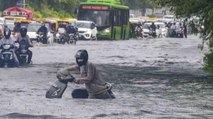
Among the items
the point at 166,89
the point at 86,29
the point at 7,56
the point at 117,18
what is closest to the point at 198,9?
the point at 166,89

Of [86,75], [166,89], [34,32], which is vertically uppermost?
[86,75]

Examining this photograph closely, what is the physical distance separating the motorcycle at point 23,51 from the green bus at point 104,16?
109 ft

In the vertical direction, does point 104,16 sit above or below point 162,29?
above

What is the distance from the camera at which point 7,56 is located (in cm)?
2911

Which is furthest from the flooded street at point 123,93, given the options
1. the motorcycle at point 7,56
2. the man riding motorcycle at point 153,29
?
the man riding motorcycle at point 153,29

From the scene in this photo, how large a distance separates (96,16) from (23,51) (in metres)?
35.1

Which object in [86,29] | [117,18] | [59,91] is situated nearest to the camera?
[59,91]

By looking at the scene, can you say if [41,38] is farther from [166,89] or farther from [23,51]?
[166,89]

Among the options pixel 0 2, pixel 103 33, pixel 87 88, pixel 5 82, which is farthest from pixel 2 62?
pixel 0 2

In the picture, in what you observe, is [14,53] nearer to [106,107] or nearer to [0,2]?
[106,107]

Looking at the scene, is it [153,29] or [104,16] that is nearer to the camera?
[104,16]

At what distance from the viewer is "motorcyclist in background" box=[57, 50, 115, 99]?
17234mm

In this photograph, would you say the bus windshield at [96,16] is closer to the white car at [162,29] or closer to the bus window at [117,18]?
the bus window at [117,18]

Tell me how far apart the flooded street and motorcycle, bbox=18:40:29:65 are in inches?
19.7
